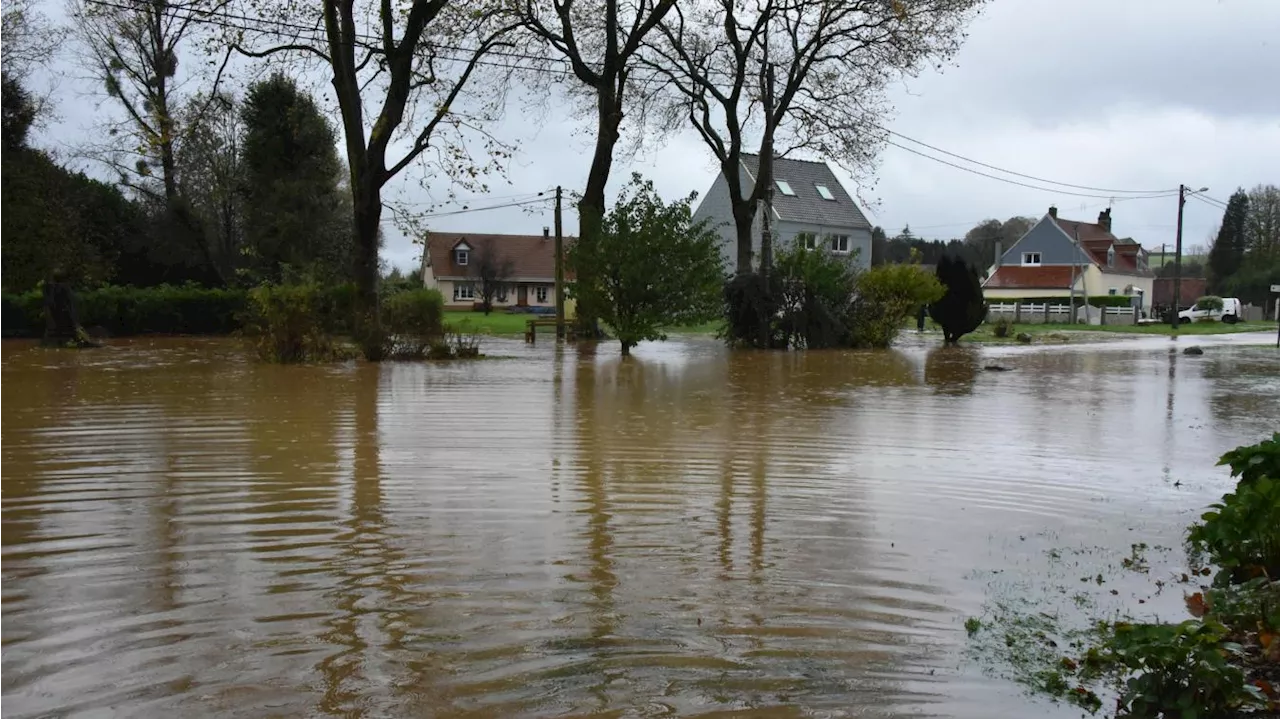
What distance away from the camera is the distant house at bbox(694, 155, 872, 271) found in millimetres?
58812

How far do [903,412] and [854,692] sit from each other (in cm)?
917

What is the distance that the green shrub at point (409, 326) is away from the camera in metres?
21.0

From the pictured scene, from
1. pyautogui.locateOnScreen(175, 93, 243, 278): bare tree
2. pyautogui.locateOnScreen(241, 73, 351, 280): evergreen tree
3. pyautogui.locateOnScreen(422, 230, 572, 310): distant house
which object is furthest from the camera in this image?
pyautogui.locateOnScreen(422, 230, 572, 310): distant house

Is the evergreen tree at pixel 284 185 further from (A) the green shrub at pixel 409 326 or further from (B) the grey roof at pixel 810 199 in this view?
(B) the grey roof at pixel 810 199

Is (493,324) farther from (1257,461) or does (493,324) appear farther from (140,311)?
(1257,461)

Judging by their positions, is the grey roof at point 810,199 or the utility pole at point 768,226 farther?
the grey roof at point 810,199

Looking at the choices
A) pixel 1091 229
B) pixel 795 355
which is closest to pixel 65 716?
pixel 795 355

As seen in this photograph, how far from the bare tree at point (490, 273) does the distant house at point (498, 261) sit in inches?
42.1

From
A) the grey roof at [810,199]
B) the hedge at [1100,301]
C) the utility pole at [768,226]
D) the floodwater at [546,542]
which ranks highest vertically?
the grey roof at [810,199]

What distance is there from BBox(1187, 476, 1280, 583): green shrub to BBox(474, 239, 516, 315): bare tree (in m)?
62.2

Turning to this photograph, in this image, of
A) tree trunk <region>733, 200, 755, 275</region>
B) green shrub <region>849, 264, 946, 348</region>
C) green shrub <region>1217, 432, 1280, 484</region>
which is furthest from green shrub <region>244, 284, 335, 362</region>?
green shrub <region>1217, 432, 1280, 484</region>

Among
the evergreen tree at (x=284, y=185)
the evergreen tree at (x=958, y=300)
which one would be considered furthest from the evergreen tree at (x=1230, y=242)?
the evergreen tree at (x=284, y=185)

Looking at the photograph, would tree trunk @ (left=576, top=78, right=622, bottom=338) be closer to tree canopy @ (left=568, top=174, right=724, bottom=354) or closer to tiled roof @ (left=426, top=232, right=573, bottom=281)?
tree canopy @ (left=568, top=174, right=724, bottom=354)

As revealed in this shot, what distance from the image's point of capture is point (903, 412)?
12.6 meters
